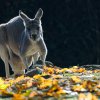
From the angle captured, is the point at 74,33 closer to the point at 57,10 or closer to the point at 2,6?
the point at 57,10

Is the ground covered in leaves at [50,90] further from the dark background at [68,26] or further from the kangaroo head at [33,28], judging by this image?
the dark background at [68,26]

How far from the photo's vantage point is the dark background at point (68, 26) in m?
17.2

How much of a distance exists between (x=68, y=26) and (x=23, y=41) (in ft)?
26.1

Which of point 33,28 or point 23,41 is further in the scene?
point 23,41

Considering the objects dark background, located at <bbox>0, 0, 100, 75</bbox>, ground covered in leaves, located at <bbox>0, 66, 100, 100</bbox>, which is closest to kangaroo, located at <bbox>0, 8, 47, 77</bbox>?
ground covered in leaves, located at <bbox>0, 66, 100, 100</bbox>

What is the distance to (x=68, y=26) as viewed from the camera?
57.7 feet

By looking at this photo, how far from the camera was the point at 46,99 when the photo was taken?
5355 millimetres

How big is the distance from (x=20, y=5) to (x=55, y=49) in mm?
1544

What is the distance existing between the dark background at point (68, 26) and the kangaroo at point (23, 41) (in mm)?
6328

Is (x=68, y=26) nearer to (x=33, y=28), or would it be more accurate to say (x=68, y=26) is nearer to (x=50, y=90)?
(x=33, y=28)

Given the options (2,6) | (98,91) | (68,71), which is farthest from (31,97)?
(2,6)

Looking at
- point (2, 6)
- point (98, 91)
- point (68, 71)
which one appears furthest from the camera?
point (2, 6)

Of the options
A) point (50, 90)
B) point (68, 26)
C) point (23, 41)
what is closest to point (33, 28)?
point (23, 41)

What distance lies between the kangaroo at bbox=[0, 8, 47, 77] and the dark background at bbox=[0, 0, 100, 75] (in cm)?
633
